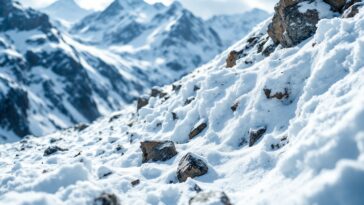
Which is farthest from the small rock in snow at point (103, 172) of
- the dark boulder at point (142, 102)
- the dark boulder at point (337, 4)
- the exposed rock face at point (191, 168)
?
the dark boulder at point (142, 102)

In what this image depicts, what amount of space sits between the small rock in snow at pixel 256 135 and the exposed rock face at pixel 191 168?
186cm

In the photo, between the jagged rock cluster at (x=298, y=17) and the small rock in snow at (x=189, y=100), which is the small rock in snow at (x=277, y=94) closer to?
the jagged rock cluster at (x=298, y=17)

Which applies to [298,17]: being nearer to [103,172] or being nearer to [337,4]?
[337,4]

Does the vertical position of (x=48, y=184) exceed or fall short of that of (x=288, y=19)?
it falls short

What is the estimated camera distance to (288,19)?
21.9 metres

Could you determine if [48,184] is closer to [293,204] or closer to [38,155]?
[293,204]

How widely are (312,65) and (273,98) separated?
1747 mm

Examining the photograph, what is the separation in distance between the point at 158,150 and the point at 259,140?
170 inches

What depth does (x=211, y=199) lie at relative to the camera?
1139 cm

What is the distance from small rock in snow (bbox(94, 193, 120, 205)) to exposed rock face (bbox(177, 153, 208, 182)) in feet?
14.1

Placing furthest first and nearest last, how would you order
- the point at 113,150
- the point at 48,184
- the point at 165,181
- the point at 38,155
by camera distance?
the point at 38,155 < the point at 113,150 < the point at 165,181 < the point at 48,184

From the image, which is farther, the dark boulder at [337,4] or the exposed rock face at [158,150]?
the dark boulder at [337,4]

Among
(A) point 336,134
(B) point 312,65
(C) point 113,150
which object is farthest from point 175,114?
(A) point 336,134

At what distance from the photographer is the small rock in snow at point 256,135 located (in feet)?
55.7
